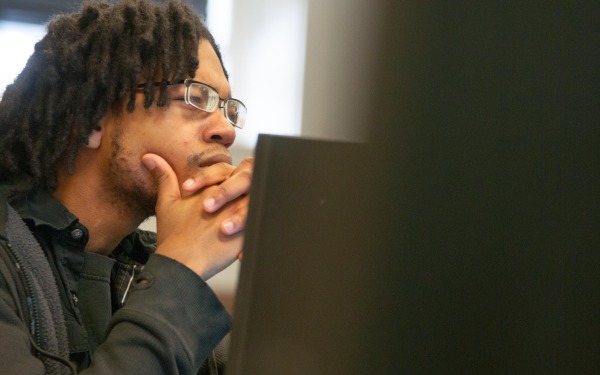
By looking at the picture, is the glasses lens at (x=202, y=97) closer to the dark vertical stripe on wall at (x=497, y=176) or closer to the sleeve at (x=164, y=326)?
the sleeve at (x=164, y=326)

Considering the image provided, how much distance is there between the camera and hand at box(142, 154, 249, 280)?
3.33 ft

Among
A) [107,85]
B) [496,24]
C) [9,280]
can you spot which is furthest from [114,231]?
[496,24]

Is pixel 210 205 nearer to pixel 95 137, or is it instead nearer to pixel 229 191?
pixel 229 191

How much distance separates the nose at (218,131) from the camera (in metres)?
1.32

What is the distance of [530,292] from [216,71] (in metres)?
1.13

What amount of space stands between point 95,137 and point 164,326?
22.3 inches

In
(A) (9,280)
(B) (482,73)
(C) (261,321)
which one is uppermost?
(B) (482,73)

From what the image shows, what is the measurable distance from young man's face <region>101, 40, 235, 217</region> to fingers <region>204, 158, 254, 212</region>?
0.20 meters

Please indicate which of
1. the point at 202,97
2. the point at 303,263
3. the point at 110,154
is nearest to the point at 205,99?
the point at 202,97

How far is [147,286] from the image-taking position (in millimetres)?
947

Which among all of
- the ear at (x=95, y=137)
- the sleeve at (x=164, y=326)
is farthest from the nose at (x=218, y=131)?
the sleeve at (x=164, y=326)

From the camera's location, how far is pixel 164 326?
0.90 meters

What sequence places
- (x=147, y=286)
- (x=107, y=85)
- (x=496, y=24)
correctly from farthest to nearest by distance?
(x=107, y=85), (x=147, y=286), (x=496, y=24)

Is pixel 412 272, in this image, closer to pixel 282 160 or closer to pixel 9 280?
pixel 282 160
